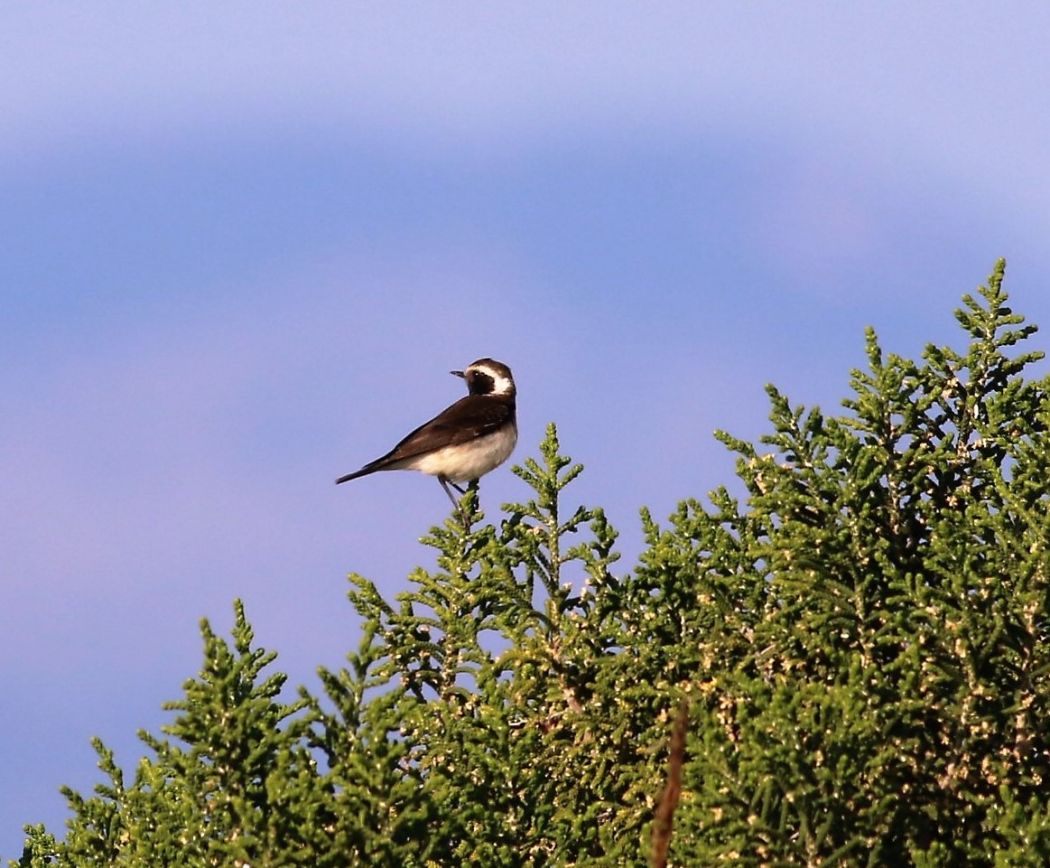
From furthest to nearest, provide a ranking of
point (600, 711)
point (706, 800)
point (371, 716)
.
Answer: point (600, 711) → point (371, 716) → point (706, 800)

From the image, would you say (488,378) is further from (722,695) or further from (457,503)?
(722,695)

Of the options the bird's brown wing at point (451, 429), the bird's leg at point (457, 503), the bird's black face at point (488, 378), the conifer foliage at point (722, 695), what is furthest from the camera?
the bird's black face at point (488, 378)

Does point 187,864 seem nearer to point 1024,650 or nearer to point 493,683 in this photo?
point 493,683

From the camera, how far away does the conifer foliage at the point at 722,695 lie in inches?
368

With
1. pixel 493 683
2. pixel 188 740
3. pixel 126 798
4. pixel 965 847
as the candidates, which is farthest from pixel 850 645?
pixel 126 798

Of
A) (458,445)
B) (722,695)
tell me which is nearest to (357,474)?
(458,445)

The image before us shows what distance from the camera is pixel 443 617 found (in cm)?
1265

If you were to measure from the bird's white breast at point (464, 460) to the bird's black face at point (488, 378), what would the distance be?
2121 millimetres

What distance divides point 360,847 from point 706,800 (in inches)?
84.1

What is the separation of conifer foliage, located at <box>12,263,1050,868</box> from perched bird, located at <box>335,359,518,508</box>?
26.1 feet

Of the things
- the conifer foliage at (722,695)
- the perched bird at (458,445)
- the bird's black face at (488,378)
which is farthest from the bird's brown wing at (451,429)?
the conifer foliage at (722,695)

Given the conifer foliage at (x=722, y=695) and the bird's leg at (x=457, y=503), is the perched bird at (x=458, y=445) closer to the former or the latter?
the bird's leg at (x=457, y=503)

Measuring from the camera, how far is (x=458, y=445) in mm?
21000

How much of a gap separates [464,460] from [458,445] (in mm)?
223
